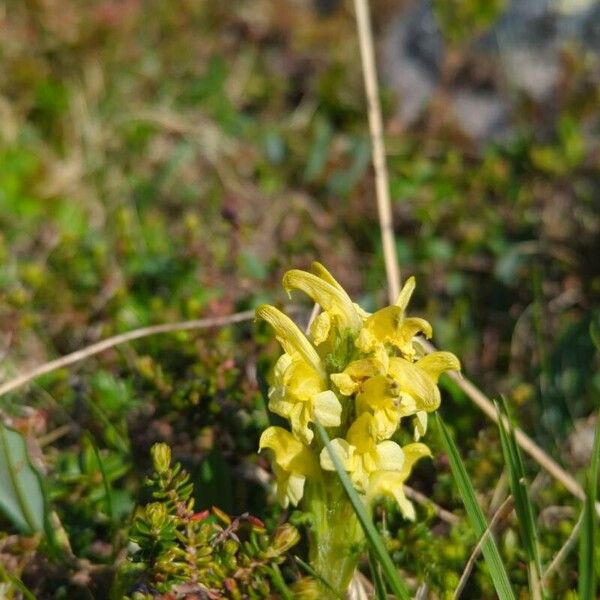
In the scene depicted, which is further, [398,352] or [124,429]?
[124,429]

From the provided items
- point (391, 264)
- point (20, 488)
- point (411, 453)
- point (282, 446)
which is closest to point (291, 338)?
point (282, 446)

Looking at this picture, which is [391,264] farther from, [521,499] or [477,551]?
[521,499]

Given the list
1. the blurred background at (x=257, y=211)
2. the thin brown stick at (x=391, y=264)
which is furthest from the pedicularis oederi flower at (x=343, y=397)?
the thin brown stick at (x=391, y=264)

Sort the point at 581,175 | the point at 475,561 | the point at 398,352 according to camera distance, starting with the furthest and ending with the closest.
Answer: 1. the point at 581,175
2. the point at 475,561
3. the point at 398,352

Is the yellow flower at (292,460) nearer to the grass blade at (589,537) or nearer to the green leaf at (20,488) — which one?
the grass blade at (589,537)

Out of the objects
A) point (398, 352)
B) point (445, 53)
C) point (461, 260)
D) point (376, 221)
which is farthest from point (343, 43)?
point (398, 352)

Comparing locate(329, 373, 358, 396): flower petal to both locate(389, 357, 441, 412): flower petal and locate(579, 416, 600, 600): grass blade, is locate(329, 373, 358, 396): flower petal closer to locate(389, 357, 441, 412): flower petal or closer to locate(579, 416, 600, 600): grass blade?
locate(389, 357, 441, 412): flower petal

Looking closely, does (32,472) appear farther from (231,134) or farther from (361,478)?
(231,134)
